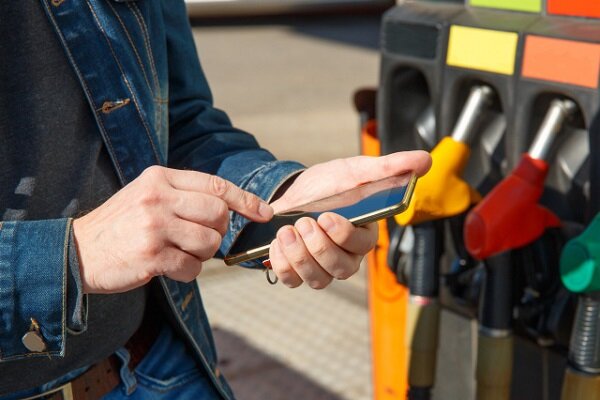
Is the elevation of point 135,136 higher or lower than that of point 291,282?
higher

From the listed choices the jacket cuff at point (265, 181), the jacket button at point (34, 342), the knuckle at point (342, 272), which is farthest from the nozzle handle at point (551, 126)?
the jacket button at point (34, 342)

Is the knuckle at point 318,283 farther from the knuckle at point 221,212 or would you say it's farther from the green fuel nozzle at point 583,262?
the green fuel nozzle at point 583,262

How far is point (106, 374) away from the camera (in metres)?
1.51

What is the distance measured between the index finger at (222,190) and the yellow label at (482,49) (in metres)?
0.78

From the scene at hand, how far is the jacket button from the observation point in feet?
4.12

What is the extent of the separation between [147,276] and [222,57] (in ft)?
25.8

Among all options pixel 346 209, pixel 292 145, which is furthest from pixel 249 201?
pixel 292 145

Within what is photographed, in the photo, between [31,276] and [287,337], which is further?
[287,337]

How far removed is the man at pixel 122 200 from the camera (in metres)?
1.19

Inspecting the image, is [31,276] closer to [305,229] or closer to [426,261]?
[305,229]

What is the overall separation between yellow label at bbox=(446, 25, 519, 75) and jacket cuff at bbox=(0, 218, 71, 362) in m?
0.99

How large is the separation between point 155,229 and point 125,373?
472 mm

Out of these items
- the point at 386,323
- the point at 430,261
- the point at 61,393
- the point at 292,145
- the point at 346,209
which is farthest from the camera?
the point at 292,145

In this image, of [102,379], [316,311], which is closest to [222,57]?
[316,311]
